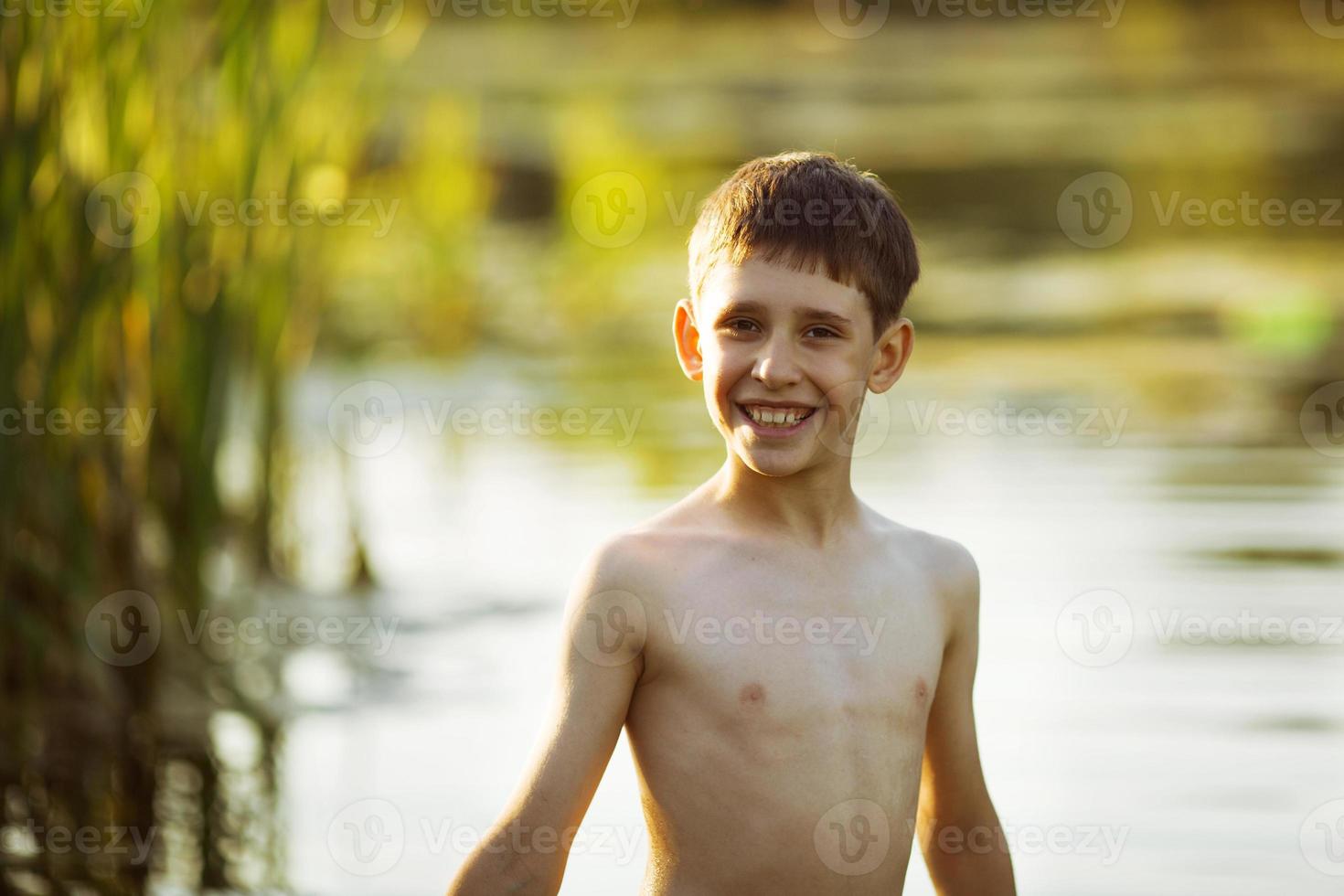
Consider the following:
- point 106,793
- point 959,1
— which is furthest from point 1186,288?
point 959,1

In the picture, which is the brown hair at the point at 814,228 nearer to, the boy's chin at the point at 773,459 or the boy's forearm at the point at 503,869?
the boy's chin at the point at 773,459

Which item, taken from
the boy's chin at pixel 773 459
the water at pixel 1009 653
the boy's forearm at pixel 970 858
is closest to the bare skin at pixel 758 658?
the boy's chin at pixel 773 459

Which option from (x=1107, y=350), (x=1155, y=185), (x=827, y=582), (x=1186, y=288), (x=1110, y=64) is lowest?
(x=827, y=582)

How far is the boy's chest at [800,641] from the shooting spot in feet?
6.62

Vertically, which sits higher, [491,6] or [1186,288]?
[491,6]

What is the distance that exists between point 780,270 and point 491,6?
1774cm

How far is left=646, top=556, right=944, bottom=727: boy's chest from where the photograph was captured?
2.02m

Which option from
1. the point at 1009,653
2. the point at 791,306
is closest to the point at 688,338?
the point at 791,306

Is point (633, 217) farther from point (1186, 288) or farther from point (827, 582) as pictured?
point (827, 582)

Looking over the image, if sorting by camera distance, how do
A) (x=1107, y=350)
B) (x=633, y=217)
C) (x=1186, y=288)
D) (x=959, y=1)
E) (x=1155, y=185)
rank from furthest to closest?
(x=959, y=1) → (x=1155, y=185) → (x=633, y=217) → (x=1186, y=288) → (x=1107, y=350)

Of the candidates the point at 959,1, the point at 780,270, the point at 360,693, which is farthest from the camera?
the point at 959,1

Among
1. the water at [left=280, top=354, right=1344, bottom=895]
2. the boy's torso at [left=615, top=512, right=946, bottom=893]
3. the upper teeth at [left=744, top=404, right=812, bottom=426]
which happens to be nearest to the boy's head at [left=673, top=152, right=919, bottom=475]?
the upper teeth at [left=744, top=404, right=812, bottom=426]

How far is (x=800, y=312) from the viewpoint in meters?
2.05

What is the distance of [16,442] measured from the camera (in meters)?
3.70
